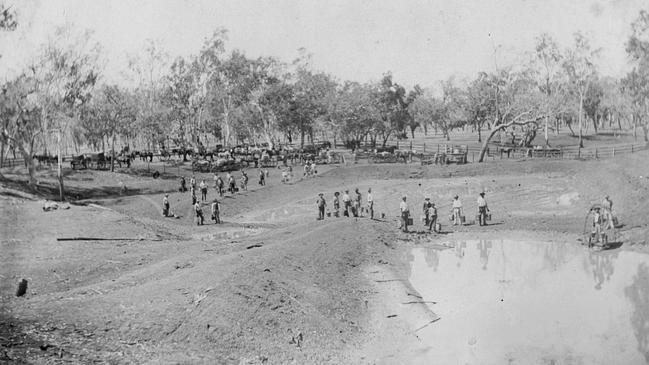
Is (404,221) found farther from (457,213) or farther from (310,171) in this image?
(310,171)

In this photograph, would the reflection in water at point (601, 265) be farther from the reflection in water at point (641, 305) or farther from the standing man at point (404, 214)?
the standing man at point (404, 214)

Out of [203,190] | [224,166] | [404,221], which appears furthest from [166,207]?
[224,166]

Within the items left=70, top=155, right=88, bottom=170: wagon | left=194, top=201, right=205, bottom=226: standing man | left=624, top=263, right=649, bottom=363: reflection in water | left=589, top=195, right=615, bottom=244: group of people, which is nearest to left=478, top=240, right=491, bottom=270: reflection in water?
left=589, top=195, right=615, bottom=244: group of people

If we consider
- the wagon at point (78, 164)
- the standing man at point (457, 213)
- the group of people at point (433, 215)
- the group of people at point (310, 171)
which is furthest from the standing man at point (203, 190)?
the wagon at point (78, 164)

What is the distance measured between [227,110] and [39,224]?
44.8 meters

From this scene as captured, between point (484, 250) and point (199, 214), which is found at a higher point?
point (199, 214)

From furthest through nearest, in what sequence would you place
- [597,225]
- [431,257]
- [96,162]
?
[96,162], [431,257], [597,225]

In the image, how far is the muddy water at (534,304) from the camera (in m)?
13.6

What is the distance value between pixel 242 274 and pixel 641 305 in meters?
11.2

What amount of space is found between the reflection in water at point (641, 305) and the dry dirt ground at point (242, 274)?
401cm

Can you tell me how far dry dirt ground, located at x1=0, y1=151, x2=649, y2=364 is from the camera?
13328 mm

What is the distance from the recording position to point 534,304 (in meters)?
17.1

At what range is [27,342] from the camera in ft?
40.0

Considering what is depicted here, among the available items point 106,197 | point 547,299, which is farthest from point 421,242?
point 106,197
